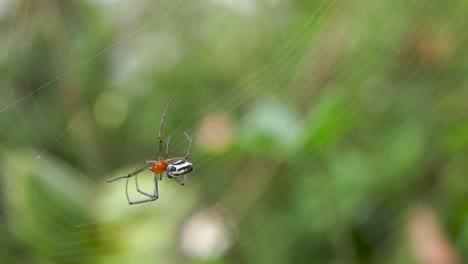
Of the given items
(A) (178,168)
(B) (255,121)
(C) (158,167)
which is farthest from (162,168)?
(B) (255,121)

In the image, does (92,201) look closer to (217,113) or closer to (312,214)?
(217,113)

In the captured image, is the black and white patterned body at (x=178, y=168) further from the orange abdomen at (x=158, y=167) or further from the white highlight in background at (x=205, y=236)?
the white highlight in background at (x=205, y=236)

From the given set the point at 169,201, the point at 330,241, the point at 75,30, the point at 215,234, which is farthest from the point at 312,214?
the point at 75,30

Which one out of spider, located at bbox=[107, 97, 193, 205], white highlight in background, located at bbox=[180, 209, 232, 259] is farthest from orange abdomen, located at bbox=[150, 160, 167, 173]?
white highlight in background, located at bbox=[180, 209, 232, 259]

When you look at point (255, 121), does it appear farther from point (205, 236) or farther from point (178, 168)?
point (205, 236)

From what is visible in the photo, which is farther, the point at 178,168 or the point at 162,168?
the point at 162,168
